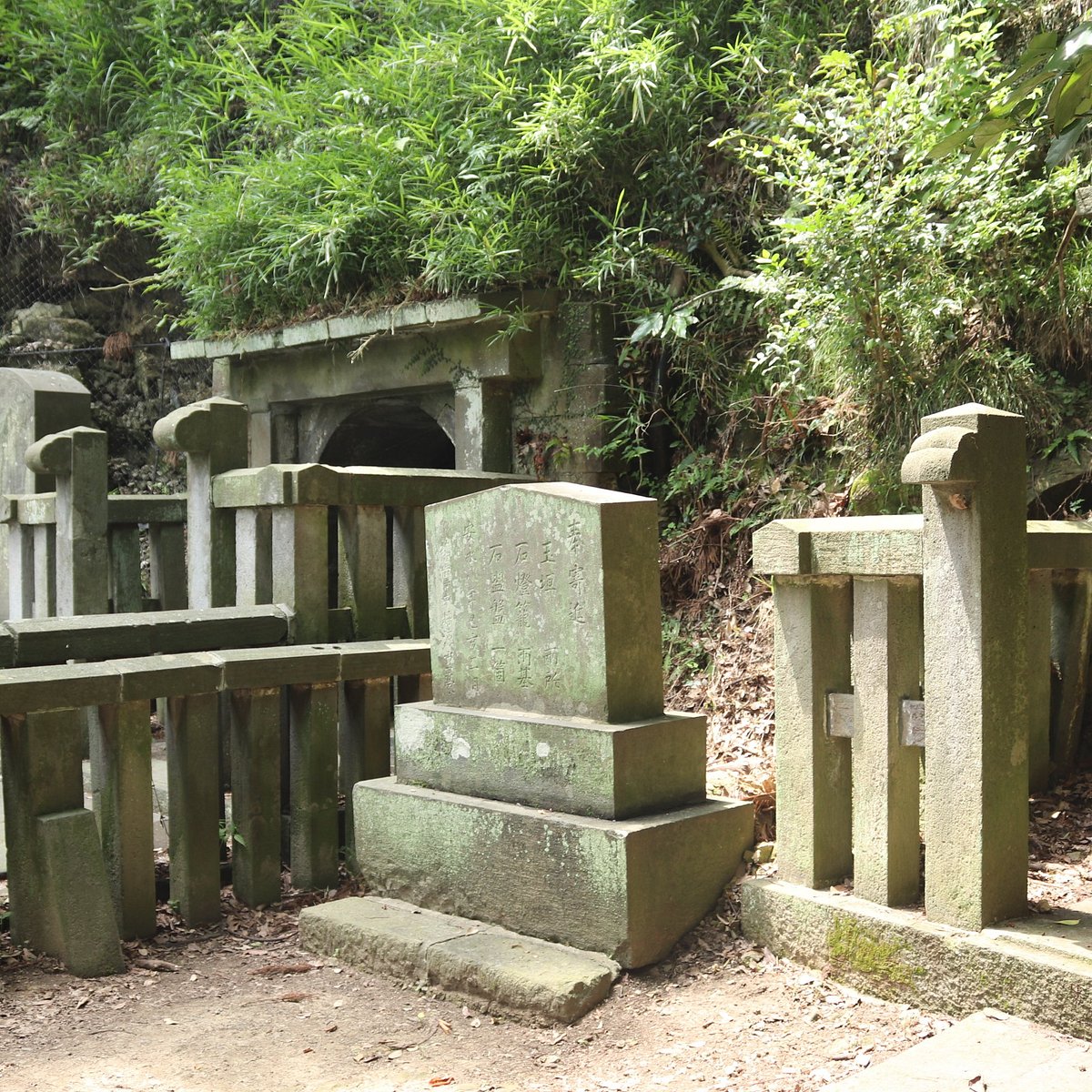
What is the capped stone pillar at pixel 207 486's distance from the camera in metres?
5.89

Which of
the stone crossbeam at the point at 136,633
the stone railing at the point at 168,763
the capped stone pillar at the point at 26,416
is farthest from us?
the capped stone pillar at the point at 26,416

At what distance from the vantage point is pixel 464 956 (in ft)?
13.1

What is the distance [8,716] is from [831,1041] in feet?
10.1

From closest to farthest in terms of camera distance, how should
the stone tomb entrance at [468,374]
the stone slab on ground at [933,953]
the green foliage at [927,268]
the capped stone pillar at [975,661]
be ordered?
the stone slab on ground at [933,953]
the capped stone pillar at [975,661]
the green foliage at [927,268]
the stone tomb entrance at [468,374]

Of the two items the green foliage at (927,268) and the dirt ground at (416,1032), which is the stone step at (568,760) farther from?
the green foliage at (927,268)

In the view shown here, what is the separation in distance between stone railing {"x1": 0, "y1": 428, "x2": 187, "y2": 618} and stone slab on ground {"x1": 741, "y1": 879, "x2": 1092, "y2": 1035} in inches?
185

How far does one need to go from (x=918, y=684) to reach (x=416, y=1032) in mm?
1980

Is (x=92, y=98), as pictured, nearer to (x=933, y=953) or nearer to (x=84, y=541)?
(x=84, y=541)

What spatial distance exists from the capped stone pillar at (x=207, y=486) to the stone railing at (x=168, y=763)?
1.95 feet

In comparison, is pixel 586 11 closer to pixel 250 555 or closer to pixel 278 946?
pixel 250 555

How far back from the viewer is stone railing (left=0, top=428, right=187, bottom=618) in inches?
273

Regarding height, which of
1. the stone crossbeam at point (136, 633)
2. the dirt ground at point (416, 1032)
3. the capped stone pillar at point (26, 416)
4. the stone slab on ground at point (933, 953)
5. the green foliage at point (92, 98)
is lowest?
the dirt ground at point (416, 1032)

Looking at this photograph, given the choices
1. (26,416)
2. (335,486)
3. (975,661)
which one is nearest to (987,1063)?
(975,661)

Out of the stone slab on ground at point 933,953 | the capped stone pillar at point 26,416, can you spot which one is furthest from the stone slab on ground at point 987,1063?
the capped stone pillar at point 26,416
